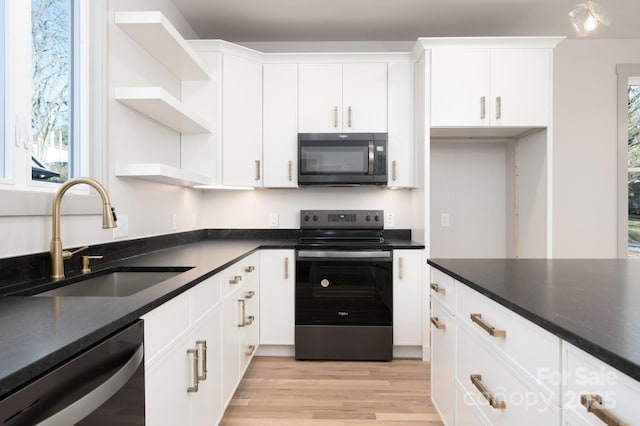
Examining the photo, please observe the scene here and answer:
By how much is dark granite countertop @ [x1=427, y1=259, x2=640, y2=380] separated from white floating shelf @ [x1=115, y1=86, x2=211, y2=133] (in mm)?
1606

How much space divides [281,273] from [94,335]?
195 cm

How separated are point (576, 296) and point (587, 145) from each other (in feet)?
9.62

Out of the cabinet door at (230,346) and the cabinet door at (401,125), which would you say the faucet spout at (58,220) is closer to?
the cabinet door at (230,346)

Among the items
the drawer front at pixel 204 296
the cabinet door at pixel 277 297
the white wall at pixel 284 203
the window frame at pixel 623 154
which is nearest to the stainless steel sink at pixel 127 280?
the drawer front at pixel 204 296

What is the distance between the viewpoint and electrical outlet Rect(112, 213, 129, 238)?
191 cm

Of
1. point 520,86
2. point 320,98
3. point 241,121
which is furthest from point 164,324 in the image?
point 520,86

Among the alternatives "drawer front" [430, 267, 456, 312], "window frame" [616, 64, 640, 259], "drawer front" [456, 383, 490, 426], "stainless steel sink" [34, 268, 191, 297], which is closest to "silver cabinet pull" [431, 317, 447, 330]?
"drawer front" [430, 267, 456, 312]

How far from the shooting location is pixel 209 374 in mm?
1598

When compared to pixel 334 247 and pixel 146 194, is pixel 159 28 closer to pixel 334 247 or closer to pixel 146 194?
pixel 146 194

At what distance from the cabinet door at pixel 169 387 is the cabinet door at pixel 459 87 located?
226 cm

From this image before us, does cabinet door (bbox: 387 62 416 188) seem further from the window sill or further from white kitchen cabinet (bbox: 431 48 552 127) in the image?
the window sill

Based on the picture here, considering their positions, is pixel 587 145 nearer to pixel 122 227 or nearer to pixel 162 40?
pixel 162 40

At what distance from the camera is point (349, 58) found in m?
2.91

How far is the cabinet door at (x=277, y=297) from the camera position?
270 centimetres
